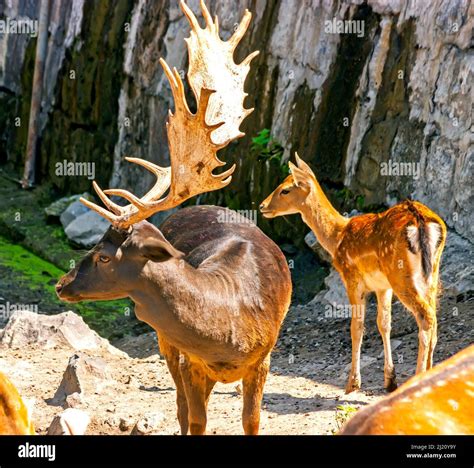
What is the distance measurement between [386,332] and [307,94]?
13.3ft

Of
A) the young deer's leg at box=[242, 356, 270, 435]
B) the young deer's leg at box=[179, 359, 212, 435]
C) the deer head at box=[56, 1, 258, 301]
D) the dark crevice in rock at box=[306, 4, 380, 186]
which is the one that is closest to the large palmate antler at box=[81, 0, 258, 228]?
the deer head at box=[56, 1, 258, 301]

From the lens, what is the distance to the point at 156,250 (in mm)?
7125

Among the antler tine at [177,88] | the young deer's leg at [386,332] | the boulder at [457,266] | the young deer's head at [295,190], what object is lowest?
the young deer's leg at [386,332]

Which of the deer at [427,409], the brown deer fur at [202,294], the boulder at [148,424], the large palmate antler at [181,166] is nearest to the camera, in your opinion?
the deer at [427,409]

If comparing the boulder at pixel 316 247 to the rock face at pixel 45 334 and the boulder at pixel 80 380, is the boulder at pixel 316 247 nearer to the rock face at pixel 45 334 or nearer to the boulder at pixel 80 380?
the rock face at pixel 45 334

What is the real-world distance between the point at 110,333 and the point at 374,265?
3.96 metres

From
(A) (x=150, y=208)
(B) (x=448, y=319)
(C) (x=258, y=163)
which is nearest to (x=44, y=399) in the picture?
(A) (x=150, y=208)

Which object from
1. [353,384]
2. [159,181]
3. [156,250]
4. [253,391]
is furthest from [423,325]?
[156,250]

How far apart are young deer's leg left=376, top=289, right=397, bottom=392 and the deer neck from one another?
2.44ft

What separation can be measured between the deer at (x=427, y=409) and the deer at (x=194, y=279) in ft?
8.17

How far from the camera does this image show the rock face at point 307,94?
38.0 ft

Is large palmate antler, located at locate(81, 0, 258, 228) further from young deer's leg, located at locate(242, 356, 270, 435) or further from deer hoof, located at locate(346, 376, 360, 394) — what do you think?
deer hoof, located at locate(346, 376, 360, 394)

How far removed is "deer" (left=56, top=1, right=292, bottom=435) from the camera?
723cm

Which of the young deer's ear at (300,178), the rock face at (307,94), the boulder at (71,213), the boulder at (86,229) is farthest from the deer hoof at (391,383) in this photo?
the boulder at (71,213)
